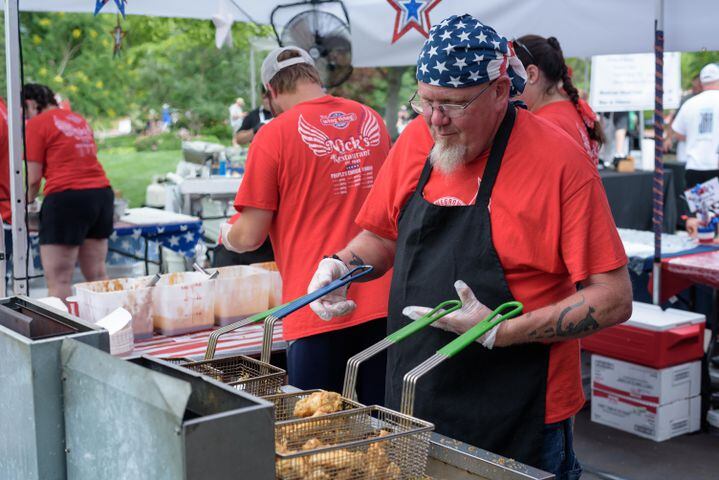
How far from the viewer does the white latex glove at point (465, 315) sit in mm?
1887

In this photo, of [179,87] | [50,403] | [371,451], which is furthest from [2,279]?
[179,87]

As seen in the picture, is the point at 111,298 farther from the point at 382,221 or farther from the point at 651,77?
the point at 651,77

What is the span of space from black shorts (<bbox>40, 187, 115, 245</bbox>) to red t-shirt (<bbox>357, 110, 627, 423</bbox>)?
441cm

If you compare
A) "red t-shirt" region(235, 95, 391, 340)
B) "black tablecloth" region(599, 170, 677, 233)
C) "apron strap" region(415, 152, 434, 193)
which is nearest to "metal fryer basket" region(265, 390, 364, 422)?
"apron strap" region(415, 152, 434, 193)

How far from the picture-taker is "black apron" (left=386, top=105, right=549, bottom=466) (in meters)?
2.04

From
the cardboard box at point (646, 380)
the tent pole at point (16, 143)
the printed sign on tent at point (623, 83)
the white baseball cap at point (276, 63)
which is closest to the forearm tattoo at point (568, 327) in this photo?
the white baseball cap at point (276, 63)

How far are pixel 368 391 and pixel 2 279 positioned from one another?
1.71 metres

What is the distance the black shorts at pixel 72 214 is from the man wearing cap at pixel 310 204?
3205 millimetres

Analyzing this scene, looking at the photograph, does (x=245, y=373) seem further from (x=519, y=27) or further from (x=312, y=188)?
(x=519, y=27)

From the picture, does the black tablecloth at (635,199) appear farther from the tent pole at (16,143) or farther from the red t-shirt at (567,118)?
the tent pole at (16,143)

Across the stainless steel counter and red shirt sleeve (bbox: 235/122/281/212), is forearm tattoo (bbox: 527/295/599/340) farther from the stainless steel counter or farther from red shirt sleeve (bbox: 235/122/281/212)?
red shirt sleeve (bbox: 235/122/281/212)

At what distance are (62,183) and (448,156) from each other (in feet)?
14.9

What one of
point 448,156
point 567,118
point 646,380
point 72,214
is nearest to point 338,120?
point 448,156

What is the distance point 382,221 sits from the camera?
237 centimetres
